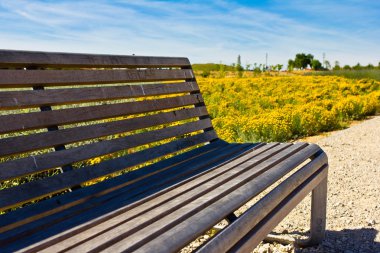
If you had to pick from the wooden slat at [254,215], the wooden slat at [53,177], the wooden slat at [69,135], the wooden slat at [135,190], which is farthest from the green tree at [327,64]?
the wooden slat at [53,177]

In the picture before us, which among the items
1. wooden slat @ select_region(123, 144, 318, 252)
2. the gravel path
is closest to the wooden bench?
wooden slat @ select_region(123, 144, 318, 252)

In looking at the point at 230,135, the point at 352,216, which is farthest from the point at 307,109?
the point at 352,216

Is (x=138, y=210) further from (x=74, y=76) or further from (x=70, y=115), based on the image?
(x=74, y=76)

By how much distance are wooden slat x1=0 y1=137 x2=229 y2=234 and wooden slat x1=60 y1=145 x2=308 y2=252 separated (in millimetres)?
292

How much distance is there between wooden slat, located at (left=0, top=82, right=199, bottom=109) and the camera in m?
1.96

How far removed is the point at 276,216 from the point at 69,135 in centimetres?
104

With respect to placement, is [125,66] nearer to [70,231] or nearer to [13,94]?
[13,94]

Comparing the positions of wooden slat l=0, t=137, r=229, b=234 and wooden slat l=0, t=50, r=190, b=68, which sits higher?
wooden slat l=0, t=50, r=190, b=68

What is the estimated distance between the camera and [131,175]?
7.75 feet

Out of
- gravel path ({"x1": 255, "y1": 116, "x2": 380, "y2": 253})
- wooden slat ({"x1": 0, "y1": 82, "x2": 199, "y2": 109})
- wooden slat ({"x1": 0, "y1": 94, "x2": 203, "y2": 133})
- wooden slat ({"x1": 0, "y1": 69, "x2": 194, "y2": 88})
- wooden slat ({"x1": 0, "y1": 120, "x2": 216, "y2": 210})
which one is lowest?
gravel path ({"x1": 255, "y1": 116, "x2": 380, "y2": 253})

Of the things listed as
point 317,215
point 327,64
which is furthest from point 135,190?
point 327,64

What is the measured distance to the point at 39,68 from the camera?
219 cm

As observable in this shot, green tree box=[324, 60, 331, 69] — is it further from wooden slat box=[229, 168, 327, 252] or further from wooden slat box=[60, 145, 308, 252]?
wooden slat box=[60, 145, 308, 252]

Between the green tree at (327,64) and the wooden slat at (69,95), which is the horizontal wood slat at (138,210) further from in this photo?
the green tree at (327,64)
